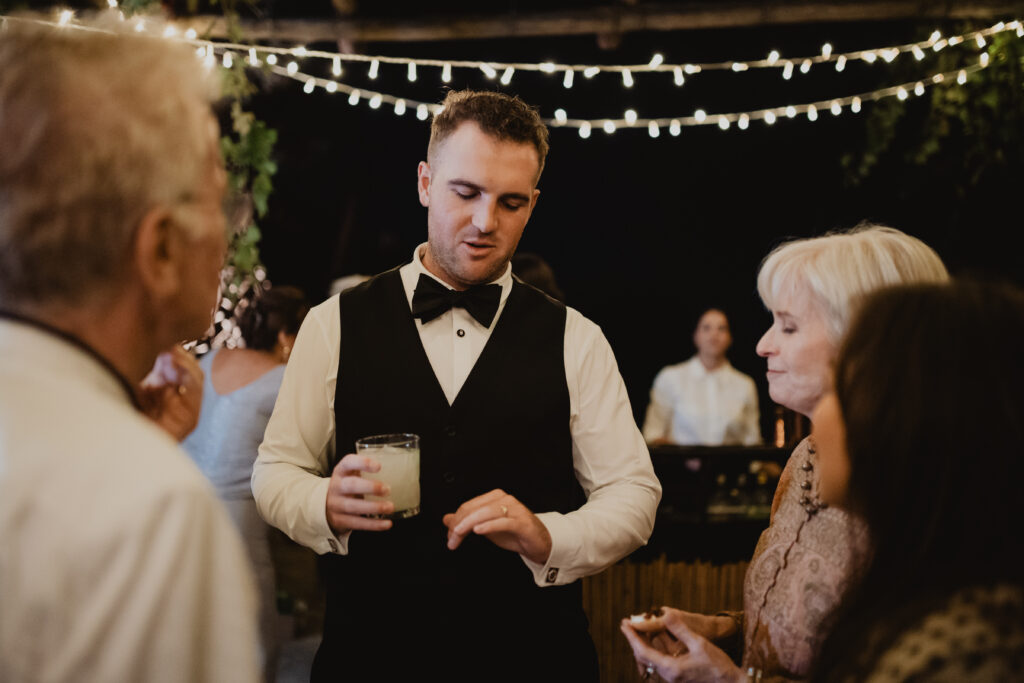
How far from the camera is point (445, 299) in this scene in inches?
66.6

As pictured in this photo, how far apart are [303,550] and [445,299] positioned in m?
4.82

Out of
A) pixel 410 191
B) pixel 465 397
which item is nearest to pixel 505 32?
pixel 410 191

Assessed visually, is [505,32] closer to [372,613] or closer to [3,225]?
[372,613]

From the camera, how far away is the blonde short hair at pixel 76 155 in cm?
66

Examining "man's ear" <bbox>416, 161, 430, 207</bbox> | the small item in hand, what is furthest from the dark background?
the small item in hand

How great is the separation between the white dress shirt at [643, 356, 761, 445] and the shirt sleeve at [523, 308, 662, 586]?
3.09 meters

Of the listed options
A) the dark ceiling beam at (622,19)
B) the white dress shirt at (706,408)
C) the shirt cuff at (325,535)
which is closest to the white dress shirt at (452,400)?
the shirt cuff at (325,535)

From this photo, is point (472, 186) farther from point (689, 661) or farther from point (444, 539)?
point (689, 661)

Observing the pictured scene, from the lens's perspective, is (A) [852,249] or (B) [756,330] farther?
(B) [756,330]

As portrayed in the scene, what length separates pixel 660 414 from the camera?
4.84 m

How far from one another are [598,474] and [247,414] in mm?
2070

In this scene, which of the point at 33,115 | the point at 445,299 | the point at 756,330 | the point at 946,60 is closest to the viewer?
the point at 33,115

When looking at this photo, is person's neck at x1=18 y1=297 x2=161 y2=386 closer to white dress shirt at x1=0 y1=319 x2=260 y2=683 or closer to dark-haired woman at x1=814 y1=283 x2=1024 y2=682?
white dress shirt at x1=0 y1=319 x2=260 y2=683

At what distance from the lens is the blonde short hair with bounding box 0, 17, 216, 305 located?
664 millimetres
